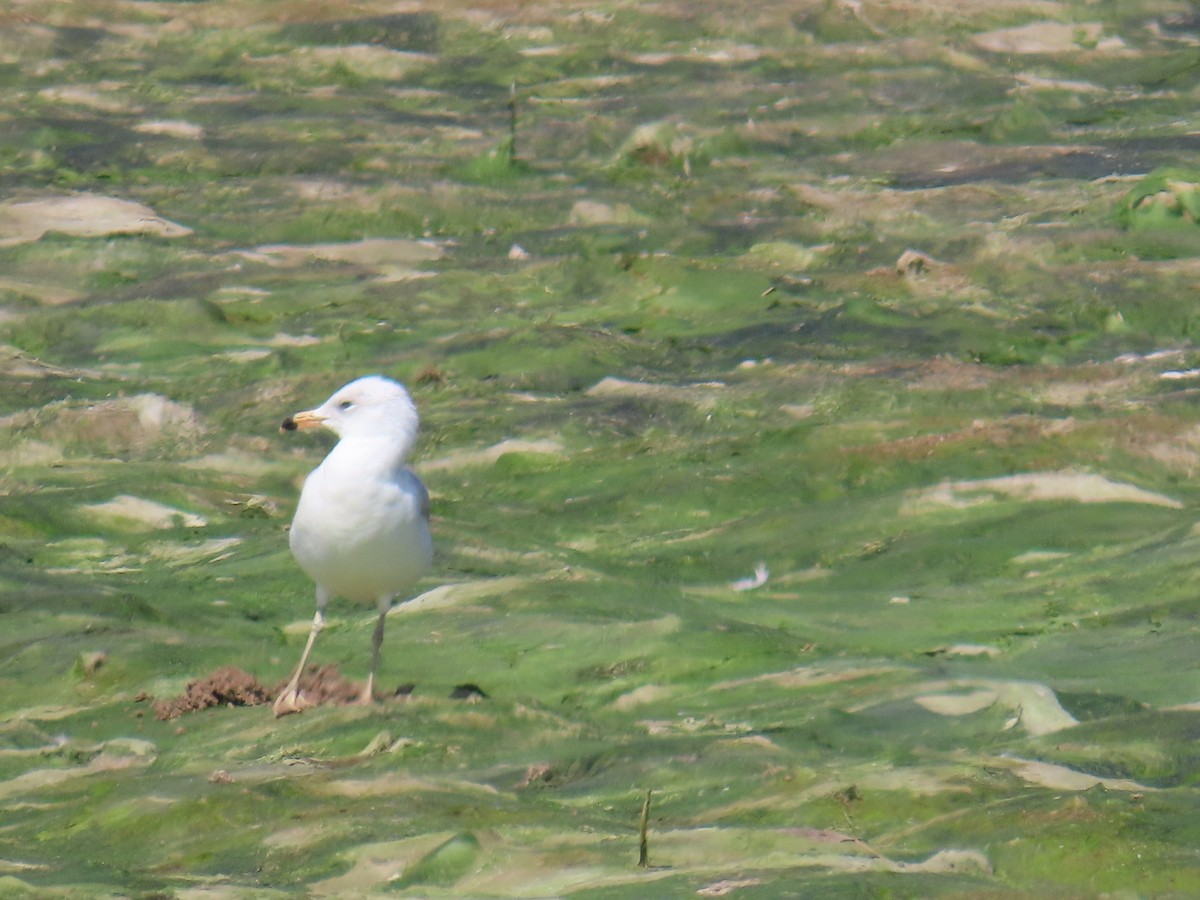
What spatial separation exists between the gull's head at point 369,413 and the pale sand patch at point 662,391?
4775 mm

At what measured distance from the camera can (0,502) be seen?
10898mm

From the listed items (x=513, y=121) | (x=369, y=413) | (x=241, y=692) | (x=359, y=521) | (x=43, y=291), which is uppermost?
(x=369, y=413)

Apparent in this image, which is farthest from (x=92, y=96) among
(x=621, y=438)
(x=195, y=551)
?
(x=195, y=551)

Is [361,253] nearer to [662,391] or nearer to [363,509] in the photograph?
[662,391]

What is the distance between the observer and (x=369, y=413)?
7770mm

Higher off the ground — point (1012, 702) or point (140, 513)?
point (1012, 702)

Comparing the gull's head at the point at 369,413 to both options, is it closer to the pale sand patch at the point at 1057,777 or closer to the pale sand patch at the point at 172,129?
the pale sand patch at the point at 1057,777

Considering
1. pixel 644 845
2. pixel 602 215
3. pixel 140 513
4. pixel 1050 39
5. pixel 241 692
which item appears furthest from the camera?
pixel 1050 39

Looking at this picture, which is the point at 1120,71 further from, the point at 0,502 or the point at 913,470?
the point at 0,502

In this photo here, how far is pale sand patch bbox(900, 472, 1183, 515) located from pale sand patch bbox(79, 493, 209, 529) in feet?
11.8

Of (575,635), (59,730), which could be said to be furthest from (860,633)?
(59,730)

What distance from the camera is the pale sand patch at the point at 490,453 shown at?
11.8 meters

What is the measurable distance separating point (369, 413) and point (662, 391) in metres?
5.11

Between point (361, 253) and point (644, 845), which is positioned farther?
point (361, 253)
